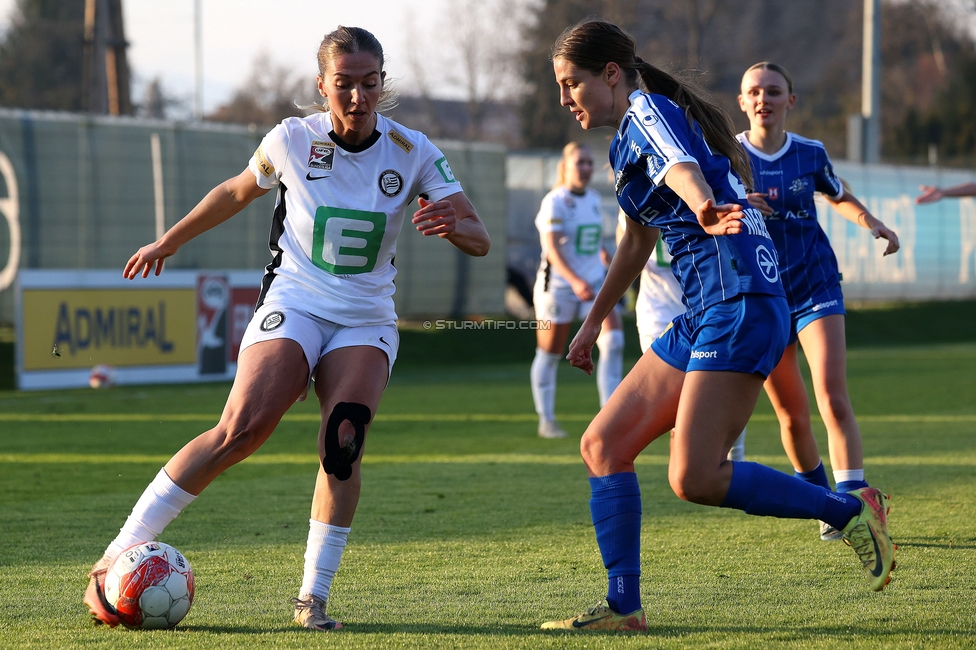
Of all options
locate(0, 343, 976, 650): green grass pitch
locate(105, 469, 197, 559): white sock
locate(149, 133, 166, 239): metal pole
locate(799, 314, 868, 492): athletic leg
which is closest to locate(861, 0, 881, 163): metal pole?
locate(149, 133, 166, 239): metal pole

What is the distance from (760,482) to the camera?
12.5ft

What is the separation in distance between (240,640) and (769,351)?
1906 mm

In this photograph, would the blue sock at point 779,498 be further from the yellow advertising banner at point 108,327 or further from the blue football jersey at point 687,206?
the yellow advertising banner at point 108,327

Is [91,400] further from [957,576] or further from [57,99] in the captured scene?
[57,99]

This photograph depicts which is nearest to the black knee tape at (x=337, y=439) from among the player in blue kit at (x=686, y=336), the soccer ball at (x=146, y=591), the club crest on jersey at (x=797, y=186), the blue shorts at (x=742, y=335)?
the soccer ball at (x=146, y=591)

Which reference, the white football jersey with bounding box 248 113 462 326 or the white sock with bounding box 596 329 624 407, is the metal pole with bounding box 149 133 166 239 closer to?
the white sock with bounding box 596 329 624 407

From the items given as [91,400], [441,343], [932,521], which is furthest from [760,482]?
[441,343]

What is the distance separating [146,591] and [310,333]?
101 cm

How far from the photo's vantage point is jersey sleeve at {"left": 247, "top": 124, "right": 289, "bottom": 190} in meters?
4.24

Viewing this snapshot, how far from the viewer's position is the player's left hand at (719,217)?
3373 mm

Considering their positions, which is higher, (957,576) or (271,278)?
(271,278)

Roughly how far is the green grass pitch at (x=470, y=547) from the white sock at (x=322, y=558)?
0.15 metres

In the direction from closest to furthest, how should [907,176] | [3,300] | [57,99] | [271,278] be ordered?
[271,278] → [3,300] → [907,176] → [57,99]

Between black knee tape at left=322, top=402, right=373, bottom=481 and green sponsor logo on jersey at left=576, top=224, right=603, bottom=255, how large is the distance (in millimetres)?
6332
